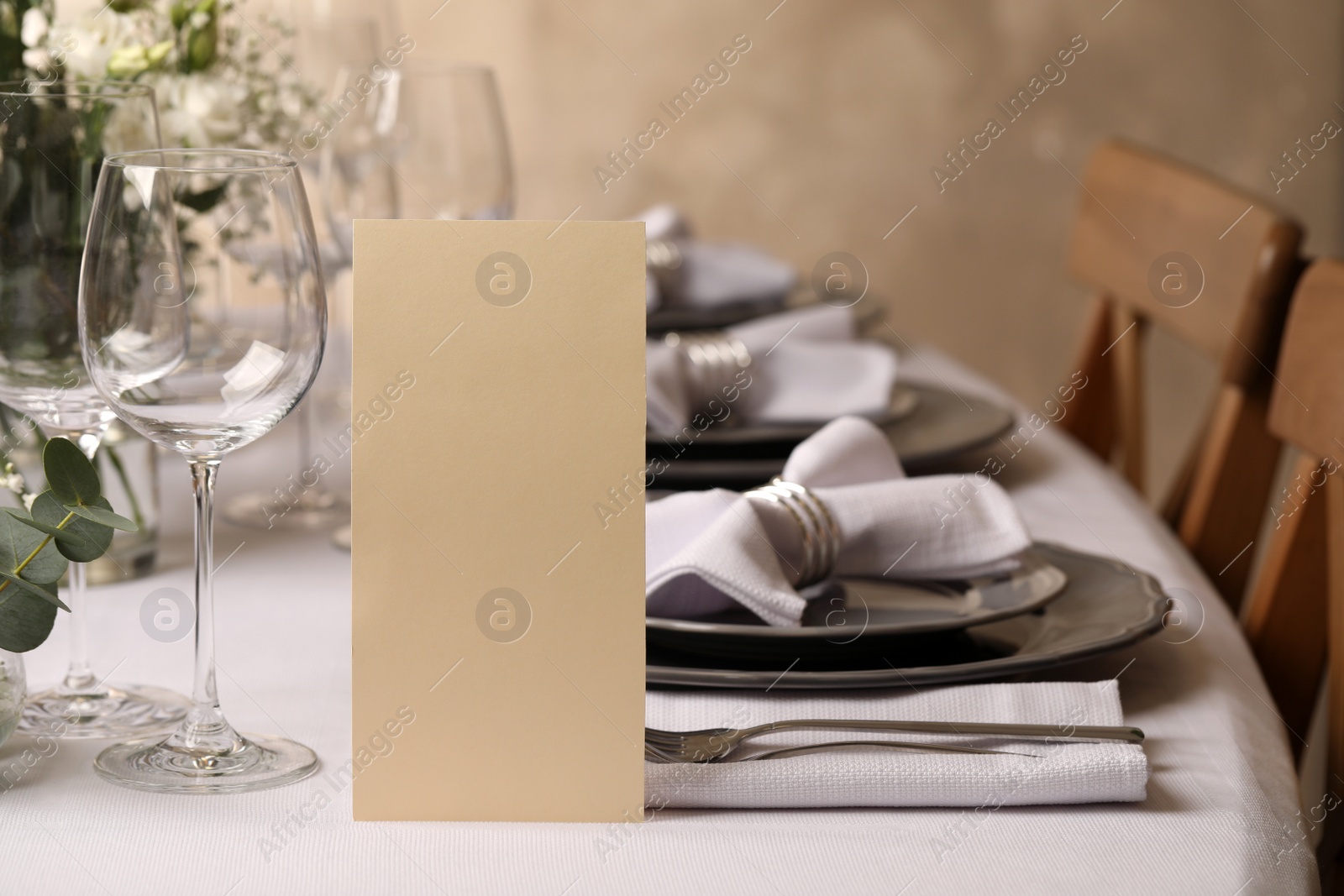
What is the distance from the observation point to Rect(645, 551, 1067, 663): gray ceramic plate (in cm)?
57

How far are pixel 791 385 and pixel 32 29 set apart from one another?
1.82 ft

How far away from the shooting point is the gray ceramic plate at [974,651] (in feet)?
1.82

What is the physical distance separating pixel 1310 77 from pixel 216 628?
2.47 m

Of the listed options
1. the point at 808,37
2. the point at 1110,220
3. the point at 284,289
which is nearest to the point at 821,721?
the point at 284,289

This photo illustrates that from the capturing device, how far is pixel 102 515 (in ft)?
1.68

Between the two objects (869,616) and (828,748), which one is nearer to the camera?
(828,748)

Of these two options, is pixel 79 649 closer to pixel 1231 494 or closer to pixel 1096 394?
pixel 1231 494

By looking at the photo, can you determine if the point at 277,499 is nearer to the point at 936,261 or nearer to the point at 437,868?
the point at 437,868

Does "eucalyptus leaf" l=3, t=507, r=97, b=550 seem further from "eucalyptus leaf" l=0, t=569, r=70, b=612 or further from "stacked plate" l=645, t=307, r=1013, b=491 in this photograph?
"stacked plate" l=645, t=307, r=1013, b=491

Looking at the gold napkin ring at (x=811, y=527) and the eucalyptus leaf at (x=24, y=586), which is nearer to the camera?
the eucalyptus leaf at (x=24, y=586)

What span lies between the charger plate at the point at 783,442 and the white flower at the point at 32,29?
0.44 m

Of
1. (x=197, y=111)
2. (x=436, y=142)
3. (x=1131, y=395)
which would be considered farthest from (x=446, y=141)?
(x=1131, y=395)

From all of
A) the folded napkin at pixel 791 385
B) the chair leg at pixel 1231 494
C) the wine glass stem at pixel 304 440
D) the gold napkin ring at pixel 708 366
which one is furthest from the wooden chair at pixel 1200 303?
the wine glass stem at pixel 304 440

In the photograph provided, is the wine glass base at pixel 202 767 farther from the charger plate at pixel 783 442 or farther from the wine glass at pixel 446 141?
the wine glass at pixel 446 141
